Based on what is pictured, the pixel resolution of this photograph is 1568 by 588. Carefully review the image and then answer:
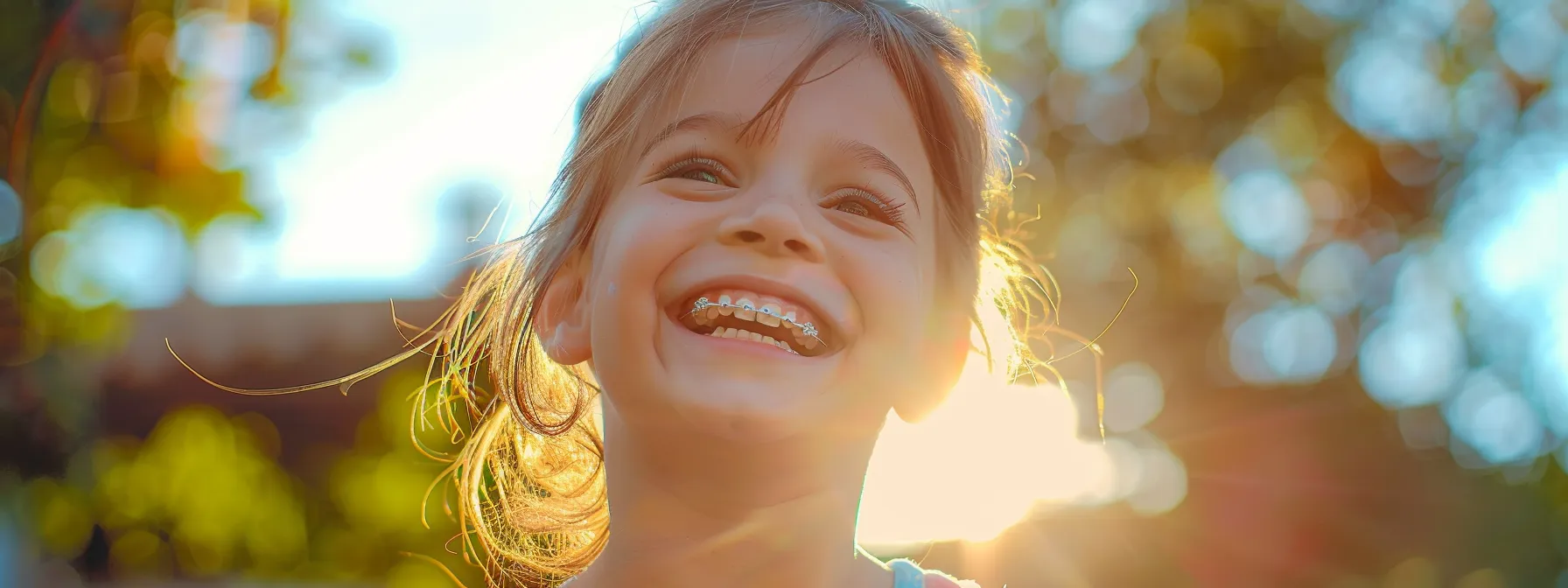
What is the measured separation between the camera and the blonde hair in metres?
1.85

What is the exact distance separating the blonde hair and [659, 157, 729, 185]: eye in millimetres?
82

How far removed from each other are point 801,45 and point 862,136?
0.60 feet

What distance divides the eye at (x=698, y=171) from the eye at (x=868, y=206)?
0.54ft

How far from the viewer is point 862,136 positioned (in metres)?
1.72

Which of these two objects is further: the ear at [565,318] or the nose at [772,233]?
the ear at [565,318]

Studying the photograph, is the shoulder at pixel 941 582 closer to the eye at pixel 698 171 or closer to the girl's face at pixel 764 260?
the girl's face at pixel 764 260

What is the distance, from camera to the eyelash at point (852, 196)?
170cm

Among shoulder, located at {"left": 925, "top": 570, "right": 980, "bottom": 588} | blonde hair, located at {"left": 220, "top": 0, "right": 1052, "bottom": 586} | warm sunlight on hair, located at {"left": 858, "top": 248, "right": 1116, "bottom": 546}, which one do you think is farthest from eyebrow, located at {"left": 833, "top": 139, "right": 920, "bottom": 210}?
shoulder, located at {"left": 925, "top": 570, "right": 980, "bottom": 588}

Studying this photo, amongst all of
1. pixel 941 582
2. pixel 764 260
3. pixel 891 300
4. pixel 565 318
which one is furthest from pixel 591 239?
pixel 941 582

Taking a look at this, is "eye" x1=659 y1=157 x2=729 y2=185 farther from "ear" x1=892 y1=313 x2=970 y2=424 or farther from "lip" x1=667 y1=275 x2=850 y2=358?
"ear" x1=892 y1=313 x2=970 y2=424

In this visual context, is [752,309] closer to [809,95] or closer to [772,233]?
[772,233]

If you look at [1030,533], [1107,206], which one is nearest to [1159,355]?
[1107,206]

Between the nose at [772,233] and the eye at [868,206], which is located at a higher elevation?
the eye at [868,206]

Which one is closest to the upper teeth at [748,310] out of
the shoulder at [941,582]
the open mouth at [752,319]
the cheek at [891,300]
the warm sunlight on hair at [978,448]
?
the open mouth at [752,319]
